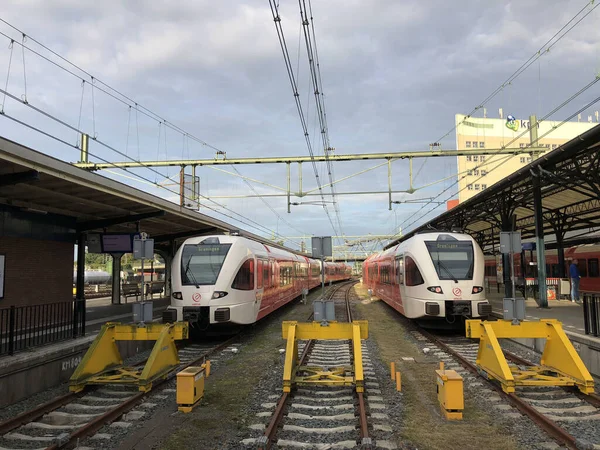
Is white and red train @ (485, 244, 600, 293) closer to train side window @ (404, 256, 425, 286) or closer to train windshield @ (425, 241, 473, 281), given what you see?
train side window @ (404, 256, 425, 286)

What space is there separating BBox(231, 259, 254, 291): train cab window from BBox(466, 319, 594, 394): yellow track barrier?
233 inches

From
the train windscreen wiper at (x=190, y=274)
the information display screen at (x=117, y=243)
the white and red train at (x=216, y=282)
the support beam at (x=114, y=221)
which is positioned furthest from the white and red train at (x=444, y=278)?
the information display screen at (x=117, y=243)

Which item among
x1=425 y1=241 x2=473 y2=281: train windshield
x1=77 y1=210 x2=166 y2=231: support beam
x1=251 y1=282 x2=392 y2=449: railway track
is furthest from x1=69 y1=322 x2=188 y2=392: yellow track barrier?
x1=425 y1=241 x2=473 y2=281: train windshield

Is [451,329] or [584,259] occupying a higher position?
[584,259]

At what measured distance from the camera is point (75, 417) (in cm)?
635

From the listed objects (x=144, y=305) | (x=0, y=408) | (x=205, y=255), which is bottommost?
(x=0, y=408)

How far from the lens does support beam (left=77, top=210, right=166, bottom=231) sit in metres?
13.6

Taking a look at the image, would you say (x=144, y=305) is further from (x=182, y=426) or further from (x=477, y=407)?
(x=477, y=407)

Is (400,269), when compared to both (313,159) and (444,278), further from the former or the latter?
(313,159)

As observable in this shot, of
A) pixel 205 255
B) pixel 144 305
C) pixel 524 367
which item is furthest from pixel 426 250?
pixel 144 305

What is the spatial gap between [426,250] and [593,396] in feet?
A: 21.2

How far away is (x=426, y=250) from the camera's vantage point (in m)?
12.8

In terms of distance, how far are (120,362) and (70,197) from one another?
14.8ft

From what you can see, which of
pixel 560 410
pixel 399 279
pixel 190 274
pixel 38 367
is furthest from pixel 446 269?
pixel 38 367
